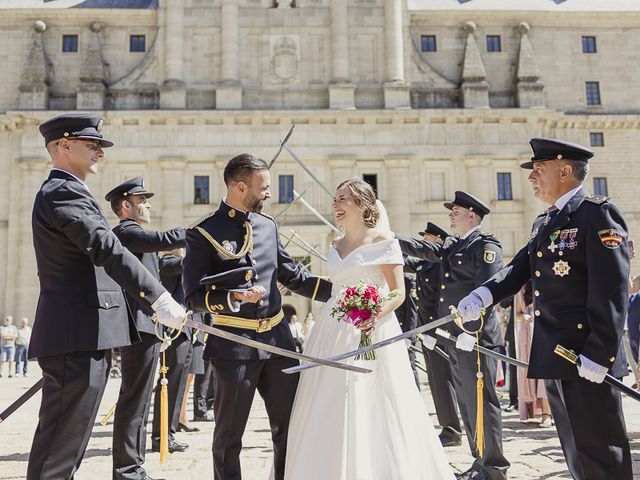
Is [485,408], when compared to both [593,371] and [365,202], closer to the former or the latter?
[593,371]

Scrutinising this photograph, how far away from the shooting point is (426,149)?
3184 centimetres

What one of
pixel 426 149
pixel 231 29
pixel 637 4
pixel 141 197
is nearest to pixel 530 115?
pixel 426 149

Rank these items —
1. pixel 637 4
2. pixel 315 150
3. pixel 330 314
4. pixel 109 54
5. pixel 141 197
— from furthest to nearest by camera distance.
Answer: pixel 637 4
pixel 109 54
pixel 315 150
pixel 141 197
pixel 330 314

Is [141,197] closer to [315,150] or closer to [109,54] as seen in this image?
[315,150]

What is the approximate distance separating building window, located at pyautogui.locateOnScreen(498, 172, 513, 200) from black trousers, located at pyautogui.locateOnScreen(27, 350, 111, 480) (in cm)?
3037

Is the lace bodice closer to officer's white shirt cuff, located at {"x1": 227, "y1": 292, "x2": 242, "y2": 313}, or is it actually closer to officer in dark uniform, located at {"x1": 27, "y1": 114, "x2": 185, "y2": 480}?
officer's white shirt cuff, located at {"x1": 227, "y1": 292, "x2": 242, "y2": 313}

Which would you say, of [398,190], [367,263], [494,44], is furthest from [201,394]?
[494,44]

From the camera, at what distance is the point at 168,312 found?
3.98m

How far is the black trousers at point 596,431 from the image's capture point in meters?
3.96

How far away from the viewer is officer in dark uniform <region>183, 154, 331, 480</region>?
4.53 meters

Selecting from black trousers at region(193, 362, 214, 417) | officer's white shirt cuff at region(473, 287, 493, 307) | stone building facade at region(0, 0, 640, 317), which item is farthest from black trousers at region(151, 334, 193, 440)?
stone building facade at region(0, 0, 640, 317)

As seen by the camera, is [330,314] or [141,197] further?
[141,197]

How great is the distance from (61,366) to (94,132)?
5.39 feet

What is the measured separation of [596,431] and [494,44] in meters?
34.0
